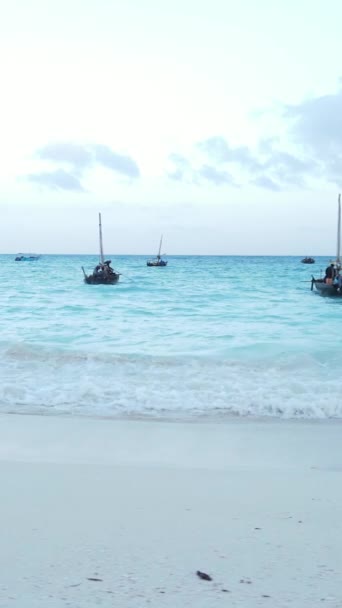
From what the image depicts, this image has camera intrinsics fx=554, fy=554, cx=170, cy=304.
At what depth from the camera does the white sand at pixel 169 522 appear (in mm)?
2770

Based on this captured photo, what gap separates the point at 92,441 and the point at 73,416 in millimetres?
1496

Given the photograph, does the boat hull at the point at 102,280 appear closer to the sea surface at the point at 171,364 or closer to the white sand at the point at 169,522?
the sea surface at the point at 171,364

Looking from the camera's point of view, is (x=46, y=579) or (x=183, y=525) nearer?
(x=46, y=579)

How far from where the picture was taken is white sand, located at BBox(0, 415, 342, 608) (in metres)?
2.77

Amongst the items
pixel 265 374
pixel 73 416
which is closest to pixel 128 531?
pixel 73 416

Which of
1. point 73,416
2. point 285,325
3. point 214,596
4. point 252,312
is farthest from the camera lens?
point 252,312

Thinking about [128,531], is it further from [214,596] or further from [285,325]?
[285,325]

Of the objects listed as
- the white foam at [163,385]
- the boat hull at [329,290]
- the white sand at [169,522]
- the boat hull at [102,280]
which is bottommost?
the white foam at [163,385]

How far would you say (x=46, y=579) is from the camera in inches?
112

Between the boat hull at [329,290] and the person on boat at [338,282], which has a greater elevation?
the person on boat at [338,282]

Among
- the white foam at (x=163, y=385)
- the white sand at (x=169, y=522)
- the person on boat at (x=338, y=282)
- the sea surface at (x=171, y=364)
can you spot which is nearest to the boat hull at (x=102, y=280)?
the person on boat at (x=338, y=282)

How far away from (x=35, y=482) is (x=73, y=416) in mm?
3015

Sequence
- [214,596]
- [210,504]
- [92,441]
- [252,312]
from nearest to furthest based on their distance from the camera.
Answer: [214,596]
[210,504]
[92,441]
[252,312]

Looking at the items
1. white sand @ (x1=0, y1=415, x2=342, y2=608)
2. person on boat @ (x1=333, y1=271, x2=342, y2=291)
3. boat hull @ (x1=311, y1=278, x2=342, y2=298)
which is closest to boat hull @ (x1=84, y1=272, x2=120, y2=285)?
boat hull @ (x1=311, y1=278, x2=342, y2=298)
